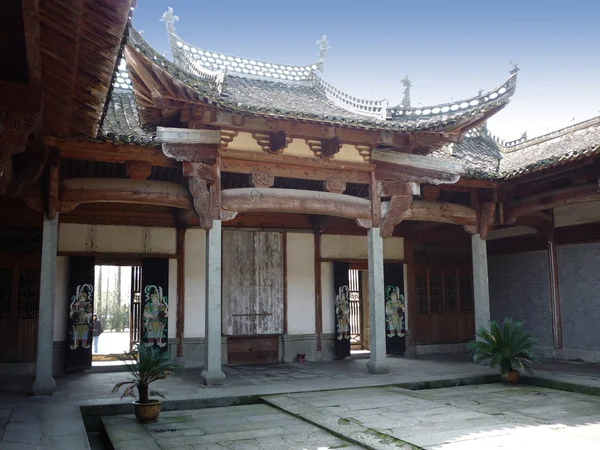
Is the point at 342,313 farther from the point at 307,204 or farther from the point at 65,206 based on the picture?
the point at 65,206

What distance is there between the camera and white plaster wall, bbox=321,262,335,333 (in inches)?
446

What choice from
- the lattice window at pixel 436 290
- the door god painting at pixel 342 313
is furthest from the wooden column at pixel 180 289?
the lattice window at pixel 436 290

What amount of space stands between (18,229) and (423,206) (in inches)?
270

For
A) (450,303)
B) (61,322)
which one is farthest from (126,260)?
(450,303)

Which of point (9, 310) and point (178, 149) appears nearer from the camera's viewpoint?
point (178, 149)

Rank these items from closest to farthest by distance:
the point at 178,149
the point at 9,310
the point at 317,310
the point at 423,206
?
the point at 178,149 → the point at 9,310 → the point at 423,206 → the point at 317,310

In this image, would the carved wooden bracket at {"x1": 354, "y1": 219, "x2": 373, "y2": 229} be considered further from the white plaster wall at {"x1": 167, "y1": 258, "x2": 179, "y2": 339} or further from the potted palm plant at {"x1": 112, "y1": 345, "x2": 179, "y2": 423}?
the potted palm plant at {"x1": 112, "y1": 345, "x2": 179, "y2": 423}

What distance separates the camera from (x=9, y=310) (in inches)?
357

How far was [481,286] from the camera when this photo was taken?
10.3 m

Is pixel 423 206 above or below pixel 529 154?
below

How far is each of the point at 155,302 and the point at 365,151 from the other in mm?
4564

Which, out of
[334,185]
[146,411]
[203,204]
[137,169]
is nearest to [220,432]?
[146,411]

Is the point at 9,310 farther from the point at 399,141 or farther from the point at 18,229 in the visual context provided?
the point at 399,141

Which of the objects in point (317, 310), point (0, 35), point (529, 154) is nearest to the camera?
point (0, 35)
